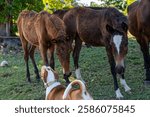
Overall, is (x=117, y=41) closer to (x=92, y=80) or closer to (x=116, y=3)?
(x=92, y=80)

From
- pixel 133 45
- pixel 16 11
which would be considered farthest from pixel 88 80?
pixel 16 11

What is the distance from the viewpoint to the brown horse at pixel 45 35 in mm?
7078

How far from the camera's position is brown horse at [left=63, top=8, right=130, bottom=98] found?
658cm

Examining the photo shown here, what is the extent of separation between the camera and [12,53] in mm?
14148

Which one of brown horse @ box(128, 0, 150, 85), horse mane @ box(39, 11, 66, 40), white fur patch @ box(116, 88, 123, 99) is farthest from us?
brown horse @ box(128, 0, 150, 85)

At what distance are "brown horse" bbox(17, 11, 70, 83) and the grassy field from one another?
599 millimetres

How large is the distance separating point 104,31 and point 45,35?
133 cm

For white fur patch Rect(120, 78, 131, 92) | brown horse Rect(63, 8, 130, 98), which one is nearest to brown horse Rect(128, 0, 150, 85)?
white fur patch Rect(120, 78, 131, 92)

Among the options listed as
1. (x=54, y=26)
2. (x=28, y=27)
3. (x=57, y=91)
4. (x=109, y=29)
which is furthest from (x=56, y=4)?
(x=57, y=91)

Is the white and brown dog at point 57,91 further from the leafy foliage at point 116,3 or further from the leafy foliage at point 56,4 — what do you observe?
the leafy foliage at point 116,3

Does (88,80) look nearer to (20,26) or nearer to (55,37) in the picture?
(55,37)

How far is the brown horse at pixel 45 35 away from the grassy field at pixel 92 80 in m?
0.60

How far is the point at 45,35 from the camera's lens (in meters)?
Answer: 7.68

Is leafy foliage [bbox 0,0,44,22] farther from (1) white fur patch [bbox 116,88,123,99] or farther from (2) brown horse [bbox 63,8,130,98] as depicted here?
(1) white fur patch [bbox 116,88,123,99]
